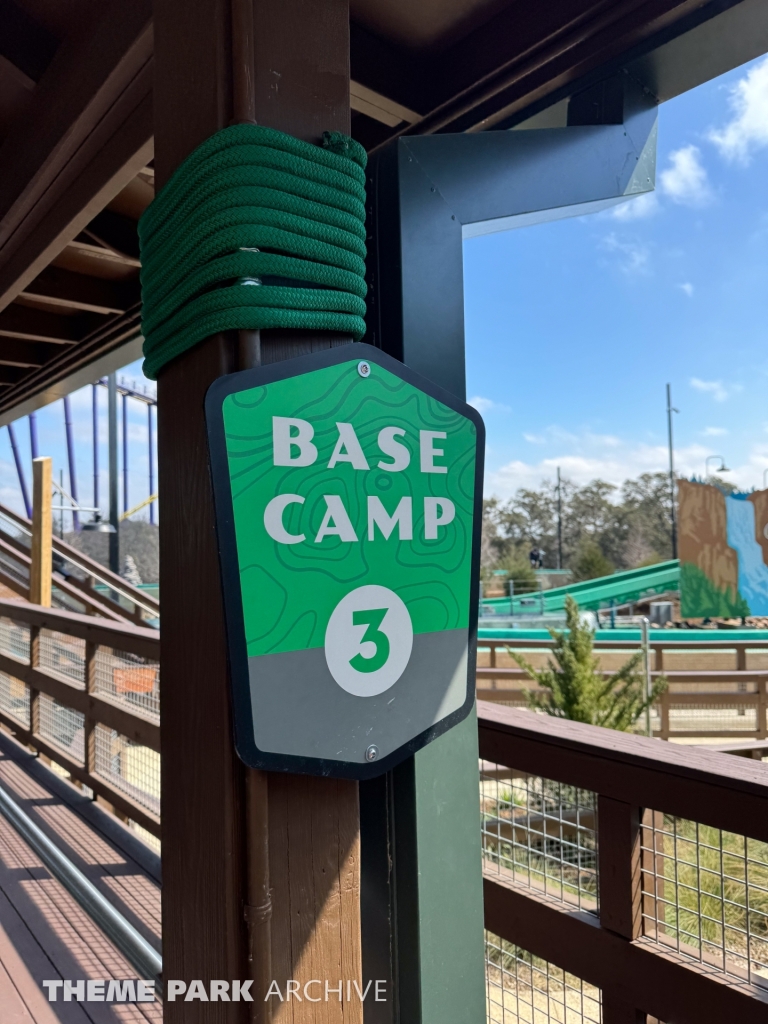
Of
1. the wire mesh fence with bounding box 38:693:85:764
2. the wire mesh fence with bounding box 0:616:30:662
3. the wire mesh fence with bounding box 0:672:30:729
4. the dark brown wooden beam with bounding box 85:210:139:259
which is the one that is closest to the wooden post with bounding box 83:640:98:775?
the wire mesh fence with bounding box 38:693:85:764

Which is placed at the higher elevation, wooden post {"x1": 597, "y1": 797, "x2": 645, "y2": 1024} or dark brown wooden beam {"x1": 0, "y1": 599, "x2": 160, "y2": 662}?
dark brown wooden beam {"x1": 0, "y1": 599, "x2": 160, "y2": 662}

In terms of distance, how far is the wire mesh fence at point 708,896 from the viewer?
4.04 feet

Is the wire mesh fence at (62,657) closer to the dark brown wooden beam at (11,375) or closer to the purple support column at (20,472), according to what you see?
the dark brown wooden beam at (11,375)

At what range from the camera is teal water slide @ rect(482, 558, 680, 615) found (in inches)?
802

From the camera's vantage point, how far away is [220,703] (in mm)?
797

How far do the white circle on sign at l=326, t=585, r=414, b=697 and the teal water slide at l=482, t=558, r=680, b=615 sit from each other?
18957 mm

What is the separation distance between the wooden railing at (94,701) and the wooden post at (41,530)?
1.92 metres

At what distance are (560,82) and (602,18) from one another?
0.39 feet

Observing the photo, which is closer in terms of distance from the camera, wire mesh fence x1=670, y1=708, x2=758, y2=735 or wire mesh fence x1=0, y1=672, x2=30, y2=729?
wire mesh fence x1=0, y1=672, x2=30, y2=729

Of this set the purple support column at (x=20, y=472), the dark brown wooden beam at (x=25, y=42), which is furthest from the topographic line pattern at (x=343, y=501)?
the purple support column at (x=20, y=472)

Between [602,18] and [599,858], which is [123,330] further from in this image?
[599,858]

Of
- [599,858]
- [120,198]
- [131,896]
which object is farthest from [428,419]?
[131,896]

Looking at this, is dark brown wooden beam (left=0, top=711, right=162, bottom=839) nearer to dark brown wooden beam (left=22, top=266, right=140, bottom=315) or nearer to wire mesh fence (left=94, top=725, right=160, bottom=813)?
wire mesh fence (left=94, top=725, right=160, bottom=813)

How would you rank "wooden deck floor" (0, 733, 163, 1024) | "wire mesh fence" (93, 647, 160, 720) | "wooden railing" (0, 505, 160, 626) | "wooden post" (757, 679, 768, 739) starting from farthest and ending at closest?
"wooden railing" (0, 505, 160, 626) < "wooden post" (757, 679, 768, 739) < "wire mesh fence" (93, 647, 160, 720) < "wooden deck floor" (0, 733, 163, 1024)
